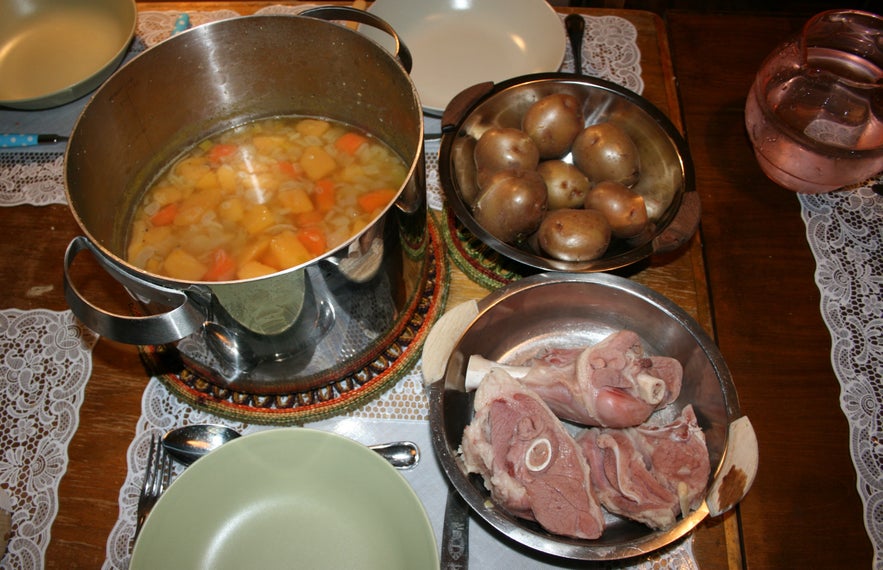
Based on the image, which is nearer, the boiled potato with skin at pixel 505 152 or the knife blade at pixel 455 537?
the knife blade at pixel 455 537

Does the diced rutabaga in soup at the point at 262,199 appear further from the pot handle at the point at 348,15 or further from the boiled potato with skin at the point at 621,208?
the boiled potato with skin at the point at 621,208

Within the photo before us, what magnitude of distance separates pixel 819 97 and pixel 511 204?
0.80 metres

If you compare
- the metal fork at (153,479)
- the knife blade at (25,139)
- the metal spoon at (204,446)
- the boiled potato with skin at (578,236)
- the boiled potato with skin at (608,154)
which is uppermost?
the boiled potato with skin at (608,154)

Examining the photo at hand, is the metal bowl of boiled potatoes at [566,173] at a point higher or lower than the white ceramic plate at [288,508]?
higher

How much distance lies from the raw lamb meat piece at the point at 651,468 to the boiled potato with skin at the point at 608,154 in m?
0.47

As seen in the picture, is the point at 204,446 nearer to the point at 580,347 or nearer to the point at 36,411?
the point at 36,411

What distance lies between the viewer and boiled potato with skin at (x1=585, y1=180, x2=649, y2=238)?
1075 millimetres

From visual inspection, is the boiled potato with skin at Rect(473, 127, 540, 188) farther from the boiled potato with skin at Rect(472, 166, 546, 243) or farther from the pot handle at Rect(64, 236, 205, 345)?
the pot handle at Rect(64, 236, 205, 345)

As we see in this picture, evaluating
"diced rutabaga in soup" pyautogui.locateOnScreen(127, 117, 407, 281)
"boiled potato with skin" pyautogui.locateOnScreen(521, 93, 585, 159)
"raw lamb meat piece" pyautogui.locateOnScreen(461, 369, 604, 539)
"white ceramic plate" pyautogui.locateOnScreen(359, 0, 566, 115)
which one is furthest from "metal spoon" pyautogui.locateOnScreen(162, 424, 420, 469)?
"white ceramic plate" pyautogui.locateOnScreen(359, 0, 566, 115)

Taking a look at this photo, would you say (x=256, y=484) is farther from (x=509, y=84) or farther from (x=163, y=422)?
(x=509, y=84)

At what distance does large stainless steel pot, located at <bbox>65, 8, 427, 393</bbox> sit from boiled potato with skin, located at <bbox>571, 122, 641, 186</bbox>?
1.15 feet

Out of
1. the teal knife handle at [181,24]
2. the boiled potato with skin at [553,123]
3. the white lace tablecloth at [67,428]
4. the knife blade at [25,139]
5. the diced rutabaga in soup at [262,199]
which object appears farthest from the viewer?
the teal knife handle at [181,24]

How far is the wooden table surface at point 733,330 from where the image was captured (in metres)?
0.97

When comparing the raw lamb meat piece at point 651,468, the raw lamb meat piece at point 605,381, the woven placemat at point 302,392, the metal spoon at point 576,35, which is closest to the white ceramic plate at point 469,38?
the metal spoon at point 576,35
